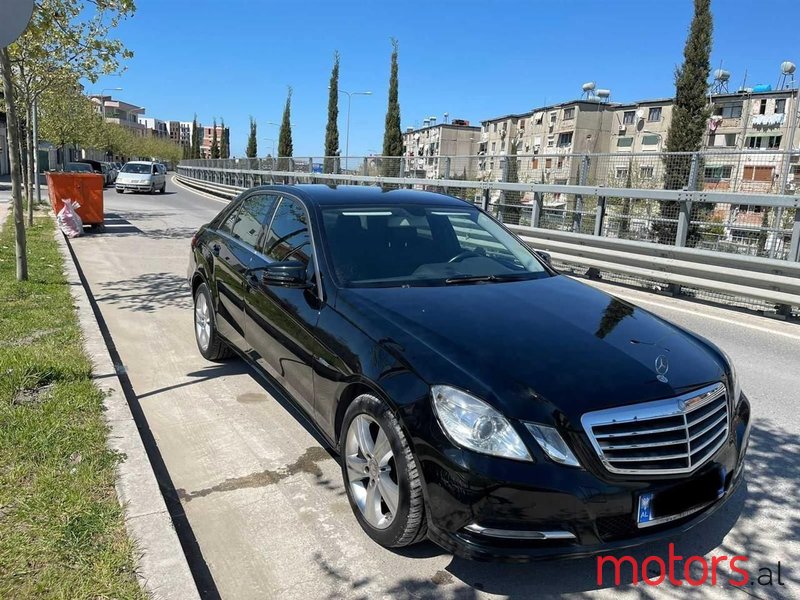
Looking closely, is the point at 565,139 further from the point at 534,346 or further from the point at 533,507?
the point at 533,507

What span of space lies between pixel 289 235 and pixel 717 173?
8.14 meters

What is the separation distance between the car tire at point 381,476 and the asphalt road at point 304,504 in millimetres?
172

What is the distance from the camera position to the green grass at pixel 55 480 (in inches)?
97.8

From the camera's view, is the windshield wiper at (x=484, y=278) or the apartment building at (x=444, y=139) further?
the apartment building at (x=444, y=139)

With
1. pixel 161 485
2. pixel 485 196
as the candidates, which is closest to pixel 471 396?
pixel 161 485

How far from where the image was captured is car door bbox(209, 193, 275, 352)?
4.59m

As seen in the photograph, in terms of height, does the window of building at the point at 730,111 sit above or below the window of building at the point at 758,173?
above

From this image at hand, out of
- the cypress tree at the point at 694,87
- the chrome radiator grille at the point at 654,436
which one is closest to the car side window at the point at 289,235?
the chrome radiator grille at the point at 654,436

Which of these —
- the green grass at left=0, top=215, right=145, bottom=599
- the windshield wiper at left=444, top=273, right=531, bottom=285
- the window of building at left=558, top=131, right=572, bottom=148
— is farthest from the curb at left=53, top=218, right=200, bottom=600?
the window of building at left=558, top=131, right=572, bottom=148

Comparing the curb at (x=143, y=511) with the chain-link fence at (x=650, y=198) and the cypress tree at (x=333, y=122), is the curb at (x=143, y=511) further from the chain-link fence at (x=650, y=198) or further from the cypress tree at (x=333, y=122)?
the cypress tree at (x=333, y=122)

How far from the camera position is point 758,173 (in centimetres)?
946

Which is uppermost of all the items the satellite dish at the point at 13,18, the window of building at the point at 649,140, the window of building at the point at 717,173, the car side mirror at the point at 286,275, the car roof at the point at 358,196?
the window of building at the point at 649,140

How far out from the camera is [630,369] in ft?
8.78

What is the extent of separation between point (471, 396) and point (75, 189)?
14.8 meters
